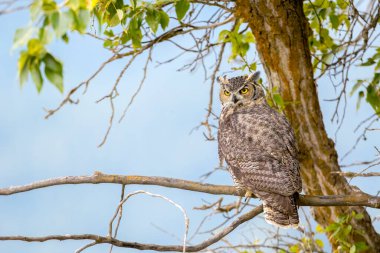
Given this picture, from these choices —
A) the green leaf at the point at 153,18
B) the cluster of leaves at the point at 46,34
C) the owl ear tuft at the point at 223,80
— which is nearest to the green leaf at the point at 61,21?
the cluster of leaves at the point at 46,34

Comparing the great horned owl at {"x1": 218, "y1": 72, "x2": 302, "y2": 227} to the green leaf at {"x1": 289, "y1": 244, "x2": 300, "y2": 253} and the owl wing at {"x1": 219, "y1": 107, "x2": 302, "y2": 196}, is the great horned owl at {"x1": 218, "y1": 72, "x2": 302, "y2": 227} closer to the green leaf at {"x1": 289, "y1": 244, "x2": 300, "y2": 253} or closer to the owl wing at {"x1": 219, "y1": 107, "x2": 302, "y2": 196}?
the owl wing at {"x1": 219, "y1": 107, "x2": 302, "y2": 196}

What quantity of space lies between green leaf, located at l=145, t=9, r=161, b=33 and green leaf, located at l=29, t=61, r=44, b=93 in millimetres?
1532

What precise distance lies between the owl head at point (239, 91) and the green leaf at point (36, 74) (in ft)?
7.47

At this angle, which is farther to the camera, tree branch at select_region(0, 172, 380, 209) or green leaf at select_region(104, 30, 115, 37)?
green leaf at select_region(104, 30, 115, 37)

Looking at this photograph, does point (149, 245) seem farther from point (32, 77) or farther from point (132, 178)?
point (32, 77)

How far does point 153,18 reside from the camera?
3.93 metres

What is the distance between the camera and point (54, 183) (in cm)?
352

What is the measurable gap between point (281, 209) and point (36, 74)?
6.30 ft

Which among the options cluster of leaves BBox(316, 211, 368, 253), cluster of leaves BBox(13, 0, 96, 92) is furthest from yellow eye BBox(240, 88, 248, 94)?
cluster of leaves BBox(13, 0, 96, 92)

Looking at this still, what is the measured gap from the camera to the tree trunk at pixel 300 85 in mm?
4781

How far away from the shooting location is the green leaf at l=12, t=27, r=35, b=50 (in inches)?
90.0

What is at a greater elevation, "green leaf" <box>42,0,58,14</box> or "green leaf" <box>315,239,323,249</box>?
"green leaf" <box>42,0,58,14</box>

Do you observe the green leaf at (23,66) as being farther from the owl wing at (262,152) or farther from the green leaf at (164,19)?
the owl wing at (262,152)

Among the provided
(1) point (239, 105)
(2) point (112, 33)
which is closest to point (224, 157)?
(1) point (239, 105)
